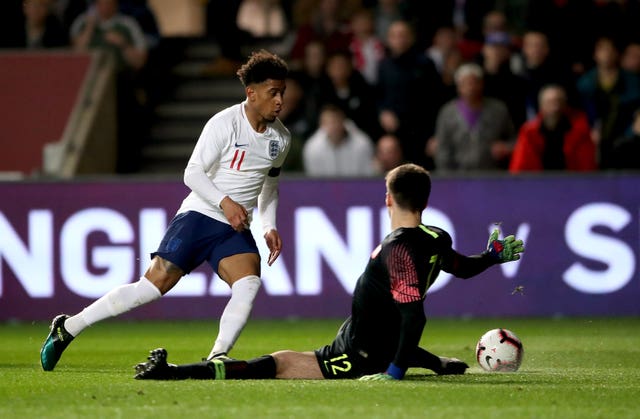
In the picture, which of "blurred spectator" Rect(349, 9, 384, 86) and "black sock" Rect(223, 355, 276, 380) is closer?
"black sock" Rect(223, 355, 276, 380)

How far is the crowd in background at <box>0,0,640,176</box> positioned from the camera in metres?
15.0

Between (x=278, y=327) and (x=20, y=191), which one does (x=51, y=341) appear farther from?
(x=20, y=191)

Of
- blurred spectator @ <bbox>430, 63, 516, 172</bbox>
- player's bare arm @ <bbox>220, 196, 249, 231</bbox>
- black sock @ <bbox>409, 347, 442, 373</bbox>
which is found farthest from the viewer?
blurred spectator @ <bbox>430, 63, 516, 172</bbox>

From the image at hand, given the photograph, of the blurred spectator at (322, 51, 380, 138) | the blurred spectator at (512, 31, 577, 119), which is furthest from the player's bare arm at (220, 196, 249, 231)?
the blurred spectator at (512, 31, 577, 119)

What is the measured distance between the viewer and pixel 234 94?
18016mm

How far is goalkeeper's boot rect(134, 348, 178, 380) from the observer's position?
7.87 meters

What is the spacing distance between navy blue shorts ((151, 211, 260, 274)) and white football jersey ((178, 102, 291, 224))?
67 mm

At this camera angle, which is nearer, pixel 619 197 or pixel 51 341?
pixel 51 341

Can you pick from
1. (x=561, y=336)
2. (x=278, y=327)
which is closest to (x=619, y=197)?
(x=561, y=336)

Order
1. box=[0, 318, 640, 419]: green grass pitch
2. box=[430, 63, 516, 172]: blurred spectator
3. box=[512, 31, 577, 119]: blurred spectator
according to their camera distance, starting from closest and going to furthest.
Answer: box=[0, 318, 640, 419]: green grass pitch
box=[430, 63, 516, 172]: blurred spectator
box=[512, 31, 577, 119]: blurred spectator

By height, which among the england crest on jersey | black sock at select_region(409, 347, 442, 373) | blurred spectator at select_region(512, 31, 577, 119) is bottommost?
black sock at select_region(409, 347, 442, 373)

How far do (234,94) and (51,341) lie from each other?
9.40m

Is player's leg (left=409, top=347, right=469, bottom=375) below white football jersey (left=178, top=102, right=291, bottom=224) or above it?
below

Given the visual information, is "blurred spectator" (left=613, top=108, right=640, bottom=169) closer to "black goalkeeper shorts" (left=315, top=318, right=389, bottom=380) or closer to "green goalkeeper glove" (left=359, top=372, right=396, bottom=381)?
"black goalkeeper shorts" (left=315, top=318, right=389, bottom=380)
